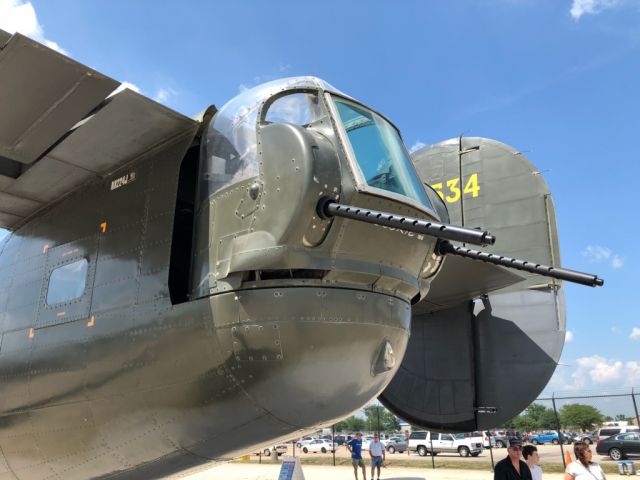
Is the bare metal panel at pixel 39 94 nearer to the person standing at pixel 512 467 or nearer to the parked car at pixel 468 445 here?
the person standing at pixel 512 467

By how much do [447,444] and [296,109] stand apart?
35.4 meters

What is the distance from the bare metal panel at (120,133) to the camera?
5.07 meters

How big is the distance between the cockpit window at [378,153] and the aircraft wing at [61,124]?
1605 mm

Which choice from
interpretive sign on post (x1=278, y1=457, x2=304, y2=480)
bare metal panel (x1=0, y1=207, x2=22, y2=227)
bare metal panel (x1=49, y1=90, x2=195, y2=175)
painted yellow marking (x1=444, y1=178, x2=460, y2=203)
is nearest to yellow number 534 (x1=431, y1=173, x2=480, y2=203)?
painted yellow marking (x1=444, y1=178, x2=460, y2=203)

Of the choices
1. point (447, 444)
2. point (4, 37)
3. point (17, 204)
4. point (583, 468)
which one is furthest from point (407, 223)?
A: point (447, 444)

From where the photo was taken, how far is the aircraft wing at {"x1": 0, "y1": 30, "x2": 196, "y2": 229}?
457 cm

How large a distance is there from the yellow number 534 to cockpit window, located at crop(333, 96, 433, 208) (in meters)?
4.96

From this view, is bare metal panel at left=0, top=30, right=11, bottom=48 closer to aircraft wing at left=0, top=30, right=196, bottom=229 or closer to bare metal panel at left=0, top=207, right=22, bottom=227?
aircraft wing at left=0, top=30, right=196, bottom=229

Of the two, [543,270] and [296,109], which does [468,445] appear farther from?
[296,109]

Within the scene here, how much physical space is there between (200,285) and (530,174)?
659cm

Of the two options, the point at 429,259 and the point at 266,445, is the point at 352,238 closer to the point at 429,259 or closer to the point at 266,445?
the point at 429,259

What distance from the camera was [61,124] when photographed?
204 inches

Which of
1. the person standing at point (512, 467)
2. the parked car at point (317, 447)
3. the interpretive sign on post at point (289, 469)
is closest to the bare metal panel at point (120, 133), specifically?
the person standing at point (512, 467)

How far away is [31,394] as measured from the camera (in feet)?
18.8
